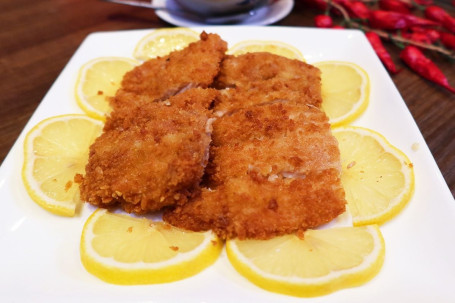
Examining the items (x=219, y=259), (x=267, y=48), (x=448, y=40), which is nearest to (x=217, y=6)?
(x=267, y=48)

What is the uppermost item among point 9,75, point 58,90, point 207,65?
point 207,65

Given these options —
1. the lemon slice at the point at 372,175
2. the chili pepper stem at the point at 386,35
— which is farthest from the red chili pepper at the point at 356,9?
the lemon slice at the point at 372,175

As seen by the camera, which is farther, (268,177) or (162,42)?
(162,42)

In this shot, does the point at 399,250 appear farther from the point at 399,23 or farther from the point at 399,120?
the point at 399,23

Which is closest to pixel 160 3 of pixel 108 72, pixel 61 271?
pixel 108 72

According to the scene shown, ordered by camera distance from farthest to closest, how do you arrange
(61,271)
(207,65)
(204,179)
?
(207,65), (204,179), (61,271)

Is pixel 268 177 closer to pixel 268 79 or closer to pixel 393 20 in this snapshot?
pixel 268 79
